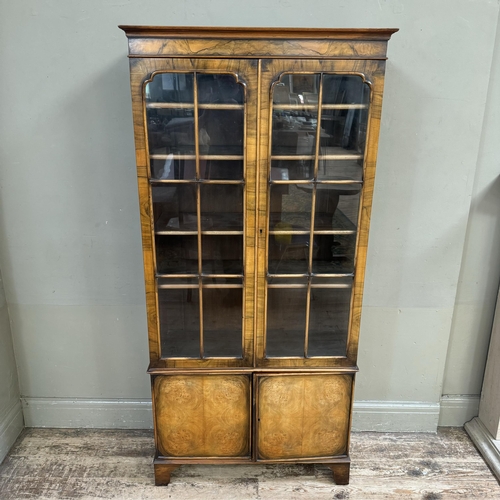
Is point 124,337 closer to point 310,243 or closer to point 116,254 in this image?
point 116,254

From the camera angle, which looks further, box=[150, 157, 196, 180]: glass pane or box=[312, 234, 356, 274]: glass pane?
box=[312, 234, 356, 274]: glass pane

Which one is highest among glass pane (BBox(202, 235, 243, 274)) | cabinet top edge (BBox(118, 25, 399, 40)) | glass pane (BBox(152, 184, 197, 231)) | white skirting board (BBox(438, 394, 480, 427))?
cabinet top edge (BBox(118, 25, 399, 40))

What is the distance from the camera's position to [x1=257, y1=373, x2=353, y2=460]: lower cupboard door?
1.86 metres

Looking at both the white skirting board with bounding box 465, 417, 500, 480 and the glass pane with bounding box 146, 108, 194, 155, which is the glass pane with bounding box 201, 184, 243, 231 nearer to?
the glass pane with bounding box 146, 108, 194, 155

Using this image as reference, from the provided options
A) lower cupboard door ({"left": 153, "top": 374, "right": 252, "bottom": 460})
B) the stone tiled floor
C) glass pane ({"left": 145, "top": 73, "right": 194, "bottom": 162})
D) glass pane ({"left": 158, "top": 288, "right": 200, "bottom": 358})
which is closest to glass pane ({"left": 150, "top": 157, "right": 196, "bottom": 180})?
glass pane ({"left": 145, "top": 73, "right": 194, "bottom": 162})

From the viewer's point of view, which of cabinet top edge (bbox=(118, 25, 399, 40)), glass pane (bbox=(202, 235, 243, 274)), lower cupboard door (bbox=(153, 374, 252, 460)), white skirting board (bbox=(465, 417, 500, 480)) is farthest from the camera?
white skirting board (bbox=(465, 417, 500, 480))

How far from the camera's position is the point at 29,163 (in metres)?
1.95

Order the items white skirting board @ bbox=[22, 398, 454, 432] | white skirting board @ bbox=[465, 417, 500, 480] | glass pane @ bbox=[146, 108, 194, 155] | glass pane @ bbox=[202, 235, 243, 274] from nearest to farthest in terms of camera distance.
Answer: glass pane @ bbox=[146, 108, 194, 155], glass pane @ bbox=[202, 235, 243, 274], white skirting board @ bbox=[465, 417, 500, 480], white skirting board @ bbox=[22, 398, 454, 432]

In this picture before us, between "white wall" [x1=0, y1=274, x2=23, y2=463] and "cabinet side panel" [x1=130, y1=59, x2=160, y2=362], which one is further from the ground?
"cabinet side panel" [x1=130, y1=59, x2=160, y2=362]

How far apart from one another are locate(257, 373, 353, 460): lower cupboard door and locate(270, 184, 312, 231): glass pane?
615 mm

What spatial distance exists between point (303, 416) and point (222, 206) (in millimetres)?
938

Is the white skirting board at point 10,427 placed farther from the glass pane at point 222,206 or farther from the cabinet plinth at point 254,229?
the glass pane at point 222,206

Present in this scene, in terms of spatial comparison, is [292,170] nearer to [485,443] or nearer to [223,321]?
[223,321]

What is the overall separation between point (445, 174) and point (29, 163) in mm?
1776
